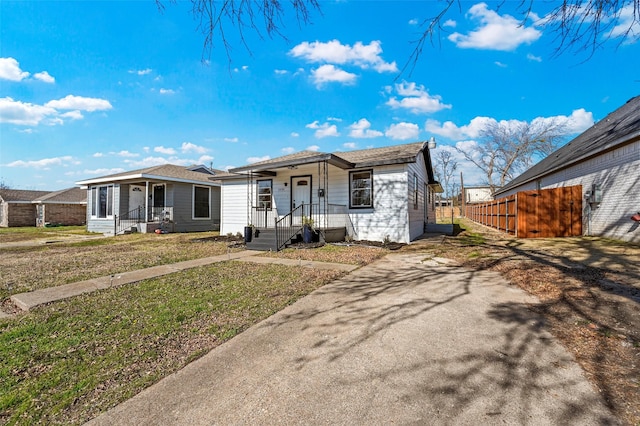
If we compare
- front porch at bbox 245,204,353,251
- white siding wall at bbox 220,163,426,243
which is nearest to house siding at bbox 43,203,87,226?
front porch at bbox 245,204,353,251

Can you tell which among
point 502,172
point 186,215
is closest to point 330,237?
point 186,215

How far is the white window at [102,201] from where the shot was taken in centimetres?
1811

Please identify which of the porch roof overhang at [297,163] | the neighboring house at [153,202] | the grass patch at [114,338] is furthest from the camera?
the neighboring house at [153,202]

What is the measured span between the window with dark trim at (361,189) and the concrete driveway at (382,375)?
780cm

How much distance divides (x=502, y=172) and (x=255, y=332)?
140 feet

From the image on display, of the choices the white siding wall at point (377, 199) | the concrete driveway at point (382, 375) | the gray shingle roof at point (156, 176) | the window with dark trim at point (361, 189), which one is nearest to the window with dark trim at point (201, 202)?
the gray shingle roof at point (156, 176)

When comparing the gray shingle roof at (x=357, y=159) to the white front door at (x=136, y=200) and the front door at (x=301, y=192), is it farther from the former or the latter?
the white front door at (x=136, y=200)

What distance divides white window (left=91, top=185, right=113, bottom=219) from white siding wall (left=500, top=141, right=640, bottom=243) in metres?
23.7

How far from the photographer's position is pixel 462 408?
1924mm

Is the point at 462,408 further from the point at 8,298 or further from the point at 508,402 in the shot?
the point at 8,298

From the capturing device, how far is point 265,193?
1376 centimetres

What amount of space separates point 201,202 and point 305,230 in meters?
11.0

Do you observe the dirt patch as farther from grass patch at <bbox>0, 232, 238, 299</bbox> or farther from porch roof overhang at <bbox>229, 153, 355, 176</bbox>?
grass patch at <bbox>0, 232, 238, 299</bbox>

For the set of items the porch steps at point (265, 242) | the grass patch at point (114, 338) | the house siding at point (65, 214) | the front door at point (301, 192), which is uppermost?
the front door at point (301, 192)
